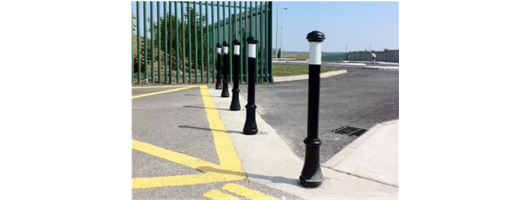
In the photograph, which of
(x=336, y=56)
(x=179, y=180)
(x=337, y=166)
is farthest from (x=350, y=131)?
(x=336, y=56)

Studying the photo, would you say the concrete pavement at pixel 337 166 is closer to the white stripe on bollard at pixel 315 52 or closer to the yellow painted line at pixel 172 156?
the yellow painted line at pixel 172 156

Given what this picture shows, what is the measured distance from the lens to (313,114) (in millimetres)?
2857

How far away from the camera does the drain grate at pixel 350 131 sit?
15.7 feet

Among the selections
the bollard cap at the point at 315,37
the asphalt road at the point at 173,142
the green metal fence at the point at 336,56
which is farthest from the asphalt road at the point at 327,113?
the green metal fence at the point at 336,56

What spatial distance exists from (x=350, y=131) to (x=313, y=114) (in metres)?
2.24

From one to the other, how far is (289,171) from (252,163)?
38 cm

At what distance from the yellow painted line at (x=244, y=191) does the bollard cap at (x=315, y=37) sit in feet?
3.89

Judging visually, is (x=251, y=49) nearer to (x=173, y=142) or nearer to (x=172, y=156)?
(x=173, y=142)

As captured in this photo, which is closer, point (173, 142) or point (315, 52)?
point (315, 52)
